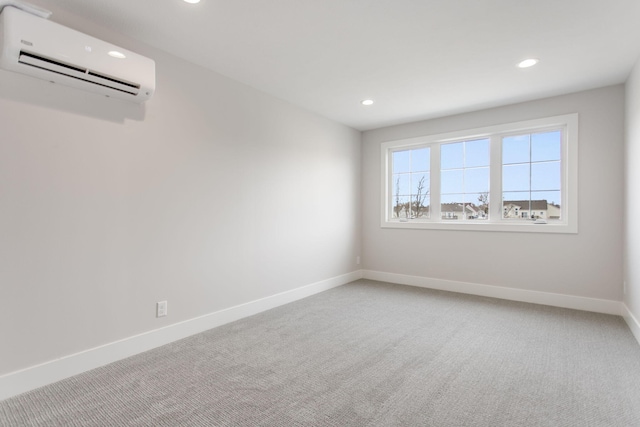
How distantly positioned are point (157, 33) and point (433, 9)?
2041mm

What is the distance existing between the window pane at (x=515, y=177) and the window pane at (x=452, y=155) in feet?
1.93

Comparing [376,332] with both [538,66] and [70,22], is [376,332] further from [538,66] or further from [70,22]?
[70,22]

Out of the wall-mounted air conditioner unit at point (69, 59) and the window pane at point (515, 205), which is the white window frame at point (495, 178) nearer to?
the window pane at point (515, 205)

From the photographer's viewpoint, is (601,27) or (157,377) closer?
(157,377)

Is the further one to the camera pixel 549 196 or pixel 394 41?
pixel 549 196

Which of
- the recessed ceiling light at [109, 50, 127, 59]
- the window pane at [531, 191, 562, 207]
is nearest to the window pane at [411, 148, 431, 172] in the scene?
the window pane at [531, 191, 562, 207]

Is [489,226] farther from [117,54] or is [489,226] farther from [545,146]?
[117,54]

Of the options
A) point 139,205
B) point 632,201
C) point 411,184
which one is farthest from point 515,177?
point 139,205

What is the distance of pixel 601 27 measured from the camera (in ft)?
7.85

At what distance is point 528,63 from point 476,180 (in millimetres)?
1807

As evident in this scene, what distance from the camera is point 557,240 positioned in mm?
3834

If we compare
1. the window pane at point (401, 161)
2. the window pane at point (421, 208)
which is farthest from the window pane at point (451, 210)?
the window pane at point (401, 161)

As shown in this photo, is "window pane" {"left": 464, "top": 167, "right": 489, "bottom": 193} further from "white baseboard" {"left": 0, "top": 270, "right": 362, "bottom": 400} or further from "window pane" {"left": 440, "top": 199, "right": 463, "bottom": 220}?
"white baseboard" {"left": 0, "top": 270, "right": 362, "bottom": 400}

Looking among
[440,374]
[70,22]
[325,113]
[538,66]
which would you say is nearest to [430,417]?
[440,374]
